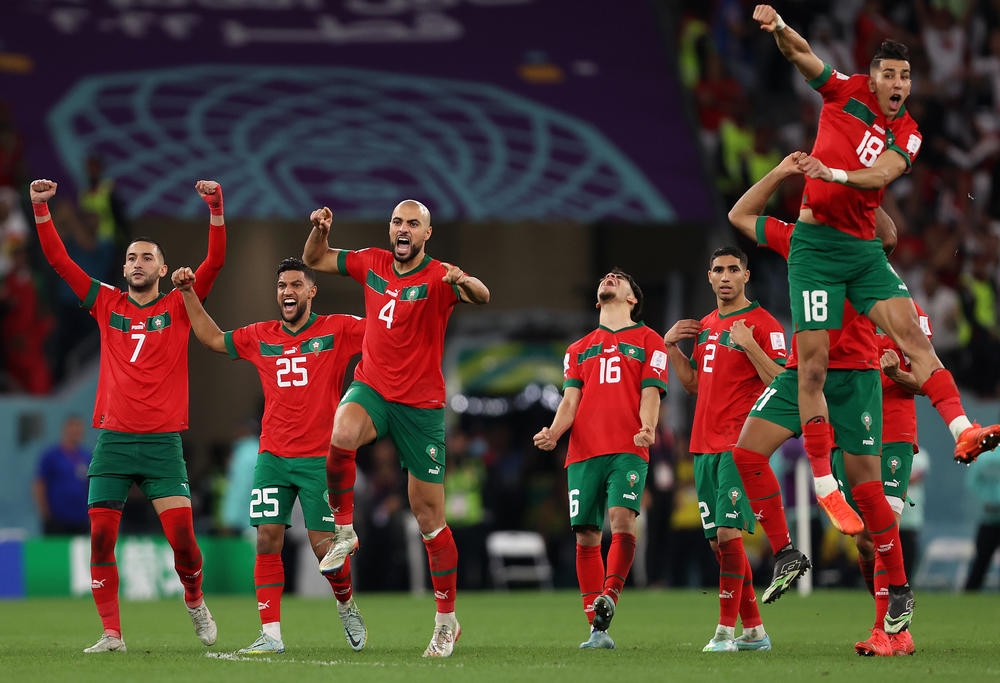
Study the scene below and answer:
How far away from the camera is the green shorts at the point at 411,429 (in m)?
9.55

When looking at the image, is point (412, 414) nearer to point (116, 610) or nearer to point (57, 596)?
point (116, 610)

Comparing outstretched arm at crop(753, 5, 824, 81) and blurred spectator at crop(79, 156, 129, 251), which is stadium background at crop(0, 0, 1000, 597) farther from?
outstretched arm at crop(753, 5, 824, 81)

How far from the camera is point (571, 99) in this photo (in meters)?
25.0

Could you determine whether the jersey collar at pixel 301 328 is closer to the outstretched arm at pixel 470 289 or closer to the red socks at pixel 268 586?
the outstretched arm at pixel 470 289

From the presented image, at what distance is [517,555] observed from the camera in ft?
74.2

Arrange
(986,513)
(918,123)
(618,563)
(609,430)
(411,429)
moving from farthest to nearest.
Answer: (918,123) → (986,513) → (609,430) → (618,563) → (411,429)

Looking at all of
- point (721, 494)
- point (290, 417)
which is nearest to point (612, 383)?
point (721, 494)

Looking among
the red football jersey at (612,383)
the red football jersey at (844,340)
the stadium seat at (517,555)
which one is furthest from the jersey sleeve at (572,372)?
the stadium seat at (517,555)

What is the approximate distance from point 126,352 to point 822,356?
4.65 metres

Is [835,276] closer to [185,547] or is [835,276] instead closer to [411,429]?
[411,429]

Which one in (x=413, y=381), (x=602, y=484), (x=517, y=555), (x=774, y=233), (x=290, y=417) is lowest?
(x=517, y=555)

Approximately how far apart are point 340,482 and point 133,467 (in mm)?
1559

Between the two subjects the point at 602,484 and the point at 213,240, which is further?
the point at 602,484

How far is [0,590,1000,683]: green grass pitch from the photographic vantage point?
8242 millimetres
